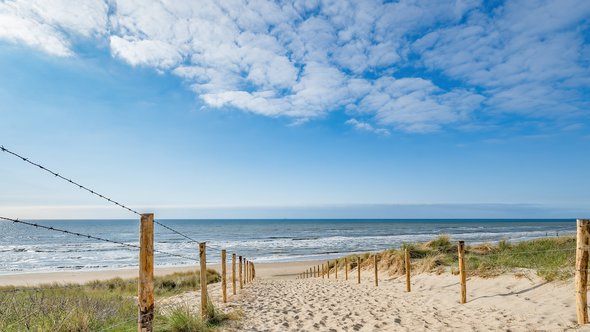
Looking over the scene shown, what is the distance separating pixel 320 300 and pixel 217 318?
3.67 meters

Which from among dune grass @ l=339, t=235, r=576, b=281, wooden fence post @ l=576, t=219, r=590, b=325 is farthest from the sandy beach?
dune grass @ l=339, t=235, r=576, b=281

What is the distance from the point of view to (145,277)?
14.9 feet

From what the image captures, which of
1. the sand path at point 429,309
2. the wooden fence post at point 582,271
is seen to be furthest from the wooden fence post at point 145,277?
the wooden fence post at point 582,271

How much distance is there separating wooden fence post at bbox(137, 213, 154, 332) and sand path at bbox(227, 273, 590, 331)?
2.83m

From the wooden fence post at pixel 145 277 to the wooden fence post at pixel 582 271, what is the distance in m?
7.02

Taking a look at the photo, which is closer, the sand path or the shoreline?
the sand path

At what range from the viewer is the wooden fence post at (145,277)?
450cm

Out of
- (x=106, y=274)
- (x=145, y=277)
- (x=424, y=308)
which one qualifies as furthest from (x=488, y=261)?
(x=106, y=274)

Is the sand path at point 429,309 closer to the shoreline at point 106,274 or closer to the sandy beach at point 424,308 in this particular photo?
the sandy beach at point 424,308

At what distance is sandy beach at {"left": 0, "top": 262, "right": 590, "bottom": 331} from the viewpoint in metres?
7.06

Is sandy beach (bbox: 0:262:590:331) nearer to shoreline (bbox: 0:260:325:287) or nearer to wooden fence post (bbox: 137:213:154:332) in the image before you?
wooden fence post (bbox: 137:213:154:332)

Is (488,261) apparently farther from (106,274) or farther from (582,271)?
(106,274)

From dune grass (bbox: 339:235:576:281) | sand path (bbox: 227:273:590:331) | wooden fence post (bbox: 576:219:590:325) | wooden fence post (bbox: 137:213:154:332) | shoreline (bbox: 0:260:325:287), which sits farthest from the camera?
shoreline (bbox: 0:260:325:287)

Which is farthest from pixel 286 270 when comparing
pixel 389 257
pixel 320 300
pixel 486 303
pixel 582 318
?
pixel 582 318
